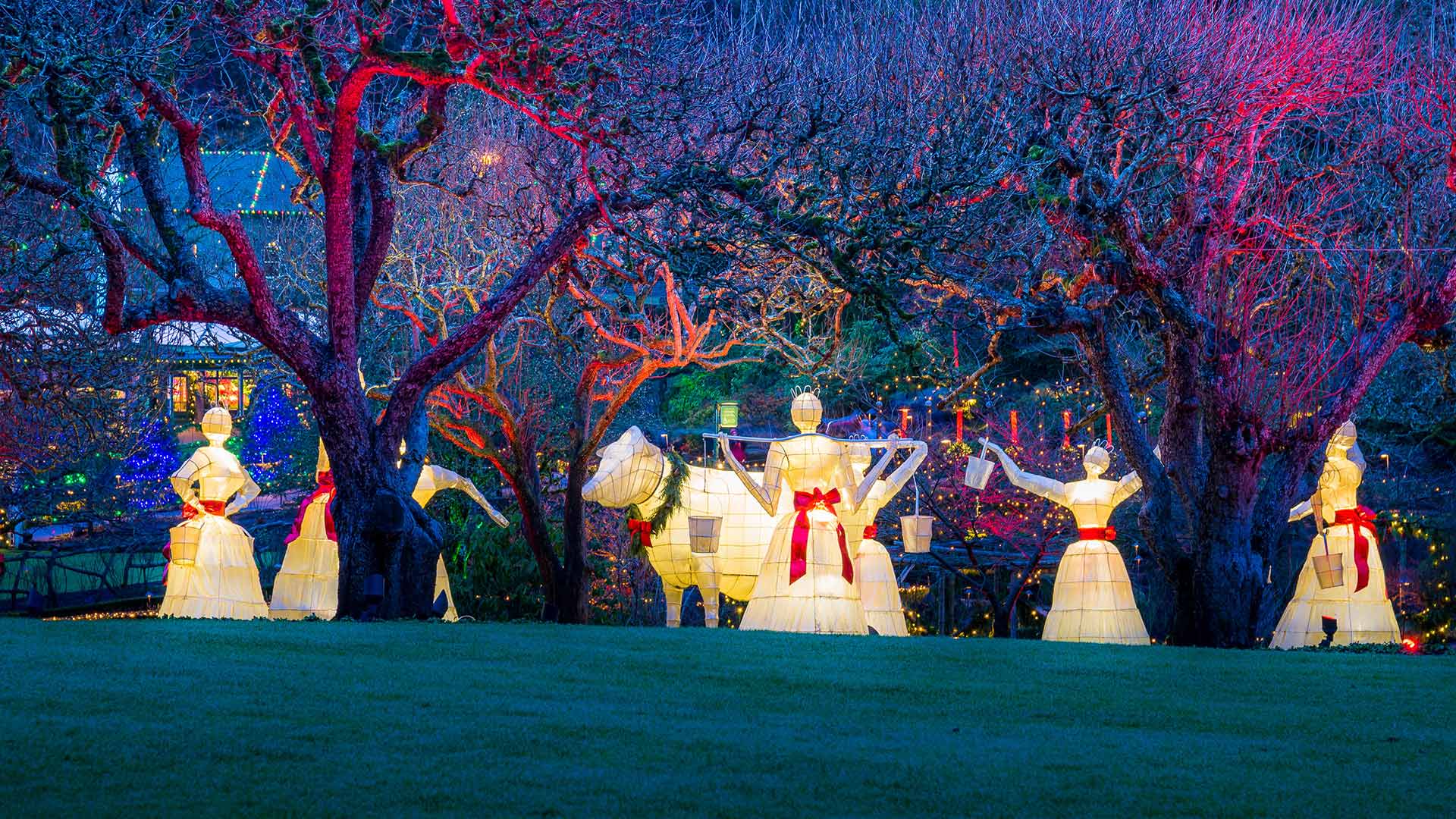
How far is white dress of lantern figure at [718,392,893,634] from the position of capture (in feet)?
46.1

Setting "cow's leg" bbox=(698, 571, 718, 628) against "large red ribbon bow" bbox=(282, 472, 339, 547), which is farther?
"cow's leg" bbox=(698, 571, 718, 628)

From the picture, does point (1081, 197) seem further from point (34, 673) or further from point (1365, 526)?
point (34, 673)

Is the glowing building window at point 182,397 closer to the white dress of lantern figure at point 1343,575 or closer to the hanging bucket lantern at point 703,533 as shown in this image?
the hanging bucket lantern at point 703,533

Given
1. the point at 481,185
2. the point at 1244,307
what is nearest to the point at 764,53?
the point at 481,185

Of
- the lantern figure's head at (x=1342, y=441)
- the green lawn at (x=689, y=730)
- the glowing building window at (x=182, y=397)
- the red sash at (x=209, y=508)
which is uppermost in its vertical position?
the glowing building window at (x=182, y=397)

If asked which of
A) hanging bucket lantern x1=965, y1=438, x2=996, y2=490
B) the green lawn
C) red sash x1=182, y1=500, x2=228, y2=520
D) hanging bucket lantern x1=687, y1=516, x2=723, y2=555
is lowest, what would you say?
the green lawn

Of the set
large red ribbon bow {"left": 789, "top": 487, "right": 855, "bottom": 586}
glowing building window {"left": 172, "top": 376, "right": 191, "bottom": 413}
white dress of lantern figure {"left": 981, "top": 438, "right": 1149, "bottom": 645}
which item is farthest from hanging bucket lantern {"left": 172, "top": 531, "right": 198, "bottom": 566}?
glowing building window {"left": 172, "top": 376, "right": 191, "bottom": 413}

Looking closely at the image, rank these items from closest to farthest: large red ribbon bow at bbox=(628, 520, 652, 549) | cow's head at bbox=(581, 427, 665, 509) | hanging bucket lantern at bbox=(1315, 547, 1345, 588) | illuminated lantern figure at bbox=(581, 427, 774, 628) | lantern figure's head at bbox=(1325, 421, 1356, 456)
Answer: hanging bucket lantern at bbox=(1315, 547, 1345, 588) < lantern figure's head at bbox=(1325, 421, 1356, 456) < cow's head at bbox=(581, 427, 665, 509) < illuminated lantern figure at bbox=(581, 427, 774, 628) < large red ribbon bow at bbox=(628, 520, 652, 549)

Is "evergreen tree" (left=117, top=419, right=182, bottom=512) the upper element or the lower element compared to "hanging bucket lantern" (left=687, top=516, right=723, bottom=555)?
upper

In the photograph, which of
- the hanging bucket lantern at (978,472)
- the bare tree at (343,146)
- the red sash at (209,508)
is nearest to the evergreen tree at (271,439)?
the red sash at (209,508)

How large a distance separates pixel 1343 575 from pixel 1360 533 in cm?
66

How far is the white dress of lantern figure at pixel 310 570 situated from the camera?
1647 centimetres

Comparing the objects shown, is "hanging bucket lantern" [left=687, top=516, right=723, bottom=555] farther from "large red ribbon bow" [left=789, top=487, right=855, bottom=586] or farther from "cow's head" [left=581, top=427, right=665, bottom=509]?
"large red ribbon bow" [left=789, top=487, right=855, bottom=586]

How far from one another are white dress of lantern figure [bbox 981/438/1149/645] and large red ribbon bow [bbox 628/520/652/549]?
14.2ft
